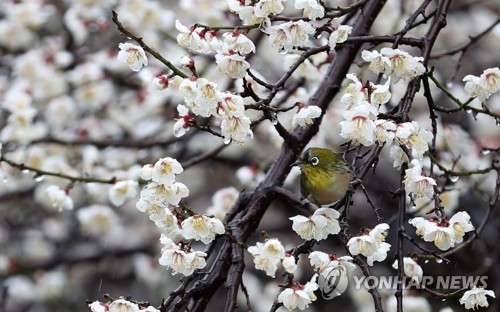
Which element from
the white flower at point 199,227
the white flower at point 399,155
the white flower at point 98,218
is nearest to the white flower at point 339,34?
the white flower at point 399,155

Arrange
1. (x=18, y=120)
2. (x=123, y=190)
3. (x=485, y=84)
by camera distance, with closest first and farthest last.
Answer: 1. (x=485, y=84)
2. (x=123, y=190)
3. (x=18, y=120)

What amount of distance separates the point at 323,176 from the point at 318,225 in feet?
0.74

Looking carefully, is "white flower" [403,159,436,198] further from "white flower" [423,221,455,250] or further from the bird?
the bird

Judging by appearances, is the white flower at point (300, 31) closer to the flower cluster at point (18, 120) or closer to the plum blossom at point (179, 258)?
the plum blossom at point (179, 258)

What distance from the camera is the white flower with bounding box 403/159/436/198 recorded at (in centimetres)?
177

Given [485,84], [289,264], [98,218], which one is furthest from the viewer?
[98,218]

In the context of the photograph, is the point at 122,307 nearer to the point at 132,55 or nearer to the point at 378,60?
the point at 132,55

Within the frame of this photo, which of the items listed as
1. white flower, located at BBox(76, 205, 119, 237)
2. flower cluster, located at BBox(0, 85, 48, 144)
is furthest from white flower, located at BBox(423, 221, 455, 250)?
white flower, located at BBox(76, 205, 119, 237)

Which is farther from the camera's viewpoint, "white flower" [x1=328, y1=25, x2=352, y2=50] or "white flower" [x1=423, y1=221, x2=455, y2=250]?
"white flower" [x1=328, y1=25, x2=352, y2=50]

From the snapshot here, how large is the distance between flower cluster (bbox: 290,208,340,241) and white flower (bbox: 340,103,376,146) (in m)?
0.19

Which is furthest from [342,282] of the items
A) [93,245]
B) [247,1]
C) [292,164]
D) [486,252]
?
[93,245]

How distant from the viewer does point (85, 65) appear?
14.6ft

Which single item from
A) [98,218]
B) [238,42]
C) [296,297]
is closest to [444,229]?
[296,297]

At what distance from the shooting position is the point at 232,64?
1786 millimetres
